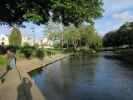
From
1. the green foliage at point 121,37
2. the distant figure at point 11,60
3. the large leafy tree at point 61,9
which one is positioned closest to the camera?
the distant figure at point 11,60

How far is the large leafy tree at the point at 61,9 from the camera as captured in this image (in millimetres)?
24641

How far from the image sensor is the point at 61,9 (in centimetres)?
2511

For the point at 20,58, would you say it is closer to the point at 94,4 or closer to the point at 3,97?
the point at 94,4

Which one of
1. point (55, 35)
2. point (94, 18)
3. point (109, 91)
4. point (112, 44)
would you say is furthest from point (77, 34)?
point (109, 91)

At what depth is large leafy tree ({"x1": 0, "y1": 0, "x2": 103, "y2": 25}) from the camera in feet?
80.8

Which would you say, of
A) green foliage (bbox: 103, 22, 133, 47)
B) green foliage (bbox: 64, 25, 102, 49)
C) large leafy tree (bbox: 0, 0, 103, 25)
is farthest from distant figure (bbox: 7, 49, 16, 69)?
green foliage (bbox: 103, 22, 133, 47)

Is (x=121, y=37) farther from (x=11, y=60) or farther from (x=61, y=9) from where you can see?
(x=11, y=60)

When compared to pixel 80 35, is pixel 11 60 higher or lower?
lower

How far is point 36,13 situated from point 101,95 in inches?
457

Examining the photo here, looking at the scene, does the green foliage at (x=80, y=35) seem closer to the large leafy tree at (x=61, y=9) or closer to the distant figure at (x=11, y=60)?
the large leafy tree at (x=61, y=9)

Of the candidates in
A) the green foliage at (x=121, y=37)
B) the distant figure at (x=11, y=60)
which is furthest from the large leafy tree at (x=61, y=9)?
the green foliage at (x=121, y=37)

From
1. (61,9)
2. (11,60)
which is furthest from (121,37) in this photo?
(11,60)

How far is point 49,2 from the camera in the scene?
25.5 meters

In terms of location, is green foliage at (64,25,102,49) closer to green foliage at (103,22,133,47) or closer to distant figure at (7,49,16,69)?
green foliage at (103,22,133,47)
